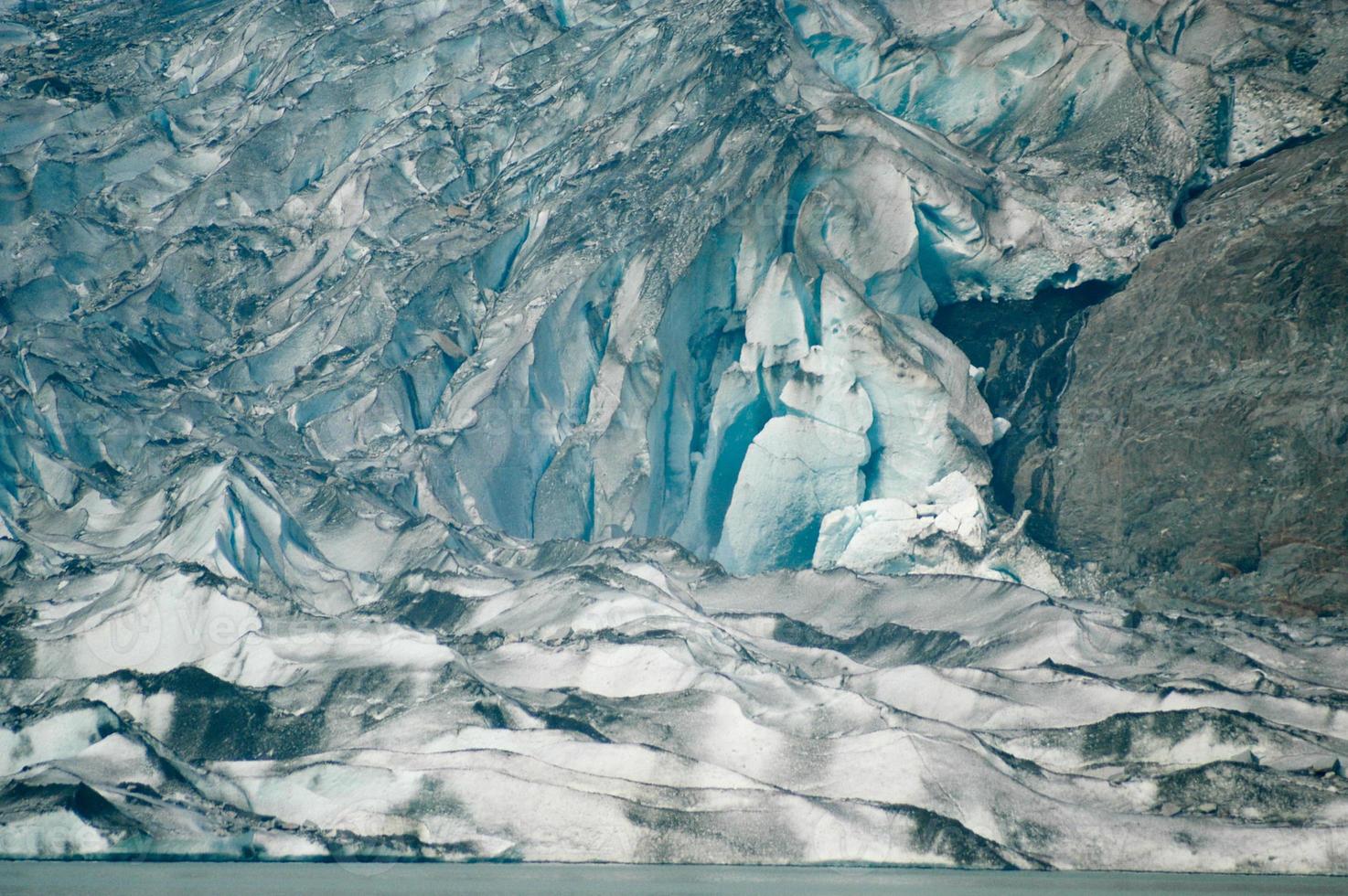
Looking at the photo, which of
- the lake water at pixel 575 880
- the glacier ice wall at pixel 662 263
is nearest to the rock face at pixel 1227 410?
the glacier ice wall at pixel 662 263

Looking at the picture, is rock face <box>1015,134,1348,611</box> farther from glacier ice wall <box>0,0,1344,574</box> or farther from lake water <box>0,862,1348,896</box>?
lake water <box>0,862,1348,896</box>

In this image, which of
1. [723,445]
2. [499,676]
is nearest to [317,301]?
[723,445]

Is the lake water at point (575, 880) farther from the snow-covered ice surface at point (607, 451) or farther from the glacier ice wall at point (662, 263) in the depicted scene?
the glacier ice wall at point (662, 263)

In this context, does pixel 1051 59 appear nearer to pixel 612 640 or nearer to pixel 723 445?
pixel 723 445

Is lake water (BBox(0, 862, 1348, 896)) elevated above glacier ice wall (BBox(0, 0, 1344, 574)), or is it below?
below

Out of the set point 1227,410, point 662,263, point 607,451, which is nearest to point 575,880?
point 607,451

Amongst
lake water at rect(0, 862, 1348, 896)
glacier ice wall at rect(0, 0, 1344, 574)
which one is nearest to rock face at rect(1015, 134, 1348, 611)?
glacier ice wall at rect(0, 0, 1344, 574)

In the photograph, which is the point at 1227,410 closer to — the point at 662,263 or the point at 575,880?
the point at 662,263
